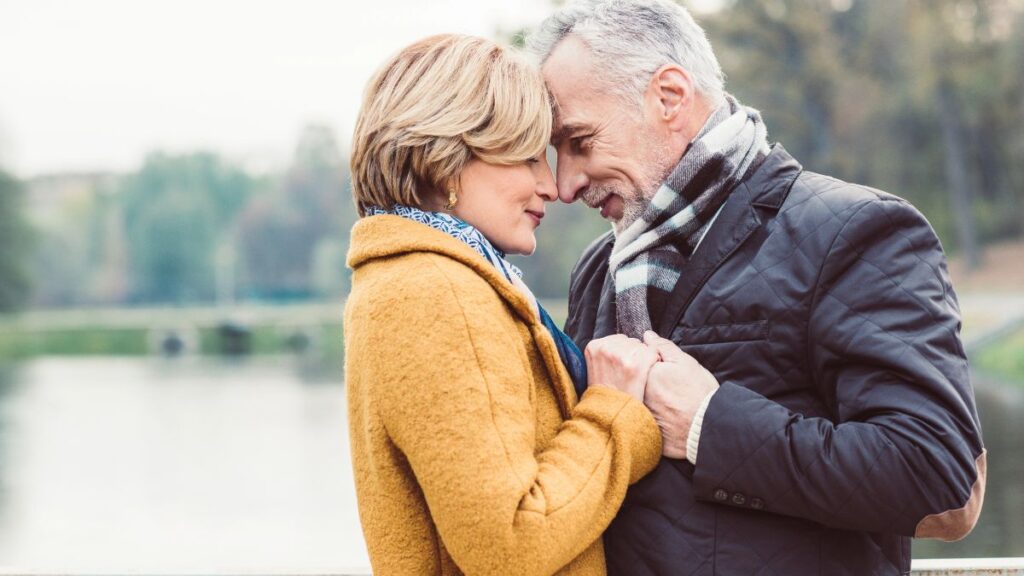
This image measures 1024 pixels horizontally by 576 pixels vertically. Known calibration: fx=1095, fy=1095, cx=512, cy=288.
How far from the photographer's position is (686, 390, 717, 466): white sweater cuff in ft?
5.97

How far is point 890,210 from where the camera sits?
71.0 inches

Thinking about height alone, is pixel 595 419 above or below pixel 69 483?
above

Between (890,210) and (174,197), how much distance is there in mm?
62496

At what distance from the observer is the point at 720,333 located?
6.30 ft

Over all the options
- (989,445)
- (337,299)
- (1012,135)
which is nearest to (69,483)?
(989,445)

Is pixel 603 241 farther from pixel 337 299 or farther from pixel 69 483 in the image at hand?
pixel 337 299

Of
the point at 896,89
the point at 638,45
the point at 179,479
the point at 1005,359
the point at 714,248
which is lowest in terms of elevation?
the point at 179,479

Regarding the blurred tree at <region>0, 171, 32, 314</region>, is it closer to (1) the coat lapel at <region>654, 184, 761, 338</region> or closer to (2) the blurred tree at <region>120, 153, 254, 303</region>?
(2) the blurred tree at <region>120, 153, 254, 303</region>

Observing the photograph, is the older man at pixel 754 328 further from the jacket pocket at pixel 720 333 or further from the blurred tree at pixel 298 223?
the blurred tree at pixel 298 223

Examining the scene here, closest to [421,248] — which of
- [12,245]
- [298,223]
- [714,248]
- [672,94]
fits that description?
[714,248]

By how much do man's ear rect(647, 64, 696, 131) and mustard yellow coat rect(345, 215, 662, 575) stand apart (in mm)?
593

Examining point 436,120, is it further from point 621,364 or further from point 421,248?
point 621,364

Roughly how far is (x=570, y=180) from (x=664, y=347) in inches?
17.9

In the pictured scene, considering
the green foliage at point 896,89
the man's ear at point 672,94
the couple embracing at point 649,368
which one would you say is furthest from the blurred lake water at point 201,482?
the green foliage at point 896,89
